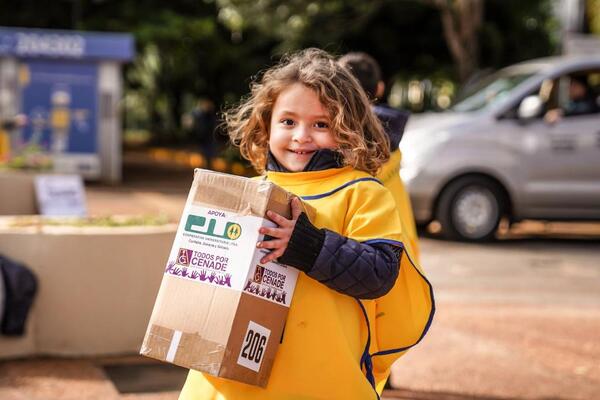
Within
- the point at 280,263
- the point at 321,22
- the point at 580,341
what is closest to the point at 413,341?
the point at 280,263

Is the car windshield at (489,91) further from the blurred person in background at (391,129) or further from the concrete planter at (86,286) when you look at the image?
the blurred person in background at (391,129)

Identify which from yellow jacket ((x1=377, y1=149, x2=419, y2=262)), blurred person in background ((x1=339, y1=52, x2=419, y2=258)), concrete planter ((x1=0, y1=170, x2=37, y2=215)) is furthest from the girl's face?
concrete planter ((x1=0, y1=170, x2=37, y2=215))

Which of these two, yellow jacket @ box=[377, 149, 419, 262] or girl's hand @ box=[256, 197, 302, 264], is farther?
yellow jacket @ box=[377, 149, 419, 262]

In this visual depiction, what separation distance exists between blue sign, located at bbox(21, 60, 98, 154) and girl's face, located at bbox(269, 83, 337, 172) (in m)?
17.8

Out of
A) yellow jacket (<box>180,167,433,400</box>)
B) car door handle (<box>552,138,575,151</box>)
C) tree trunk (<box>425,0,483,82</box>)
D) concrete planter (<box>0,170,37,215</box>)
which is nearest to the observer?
yellow jacket (<box>180,167,433,400</box>)

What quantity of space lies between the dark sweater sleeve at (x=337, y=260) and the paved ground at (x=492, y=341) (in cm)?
288

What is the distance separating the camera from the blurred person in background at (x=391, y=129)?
4209mm

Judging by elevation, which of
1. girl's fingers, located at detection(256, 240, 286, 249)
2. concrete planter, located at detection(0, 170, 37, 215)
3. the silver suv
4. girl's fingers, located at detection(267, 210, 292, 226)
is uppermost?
girl's fingers, located at detection(267, 210, 292, 226)

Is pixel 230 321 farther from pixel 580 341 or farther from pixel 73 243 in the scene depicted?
pixel 580 341

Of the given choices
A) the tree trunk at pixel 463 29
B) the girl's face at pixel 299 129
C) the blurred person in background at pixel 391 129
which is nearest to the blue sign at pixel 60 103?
the tree trunk at pixel 463 29

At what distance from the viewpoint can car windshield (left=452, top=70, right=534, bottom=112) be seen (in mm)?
11859

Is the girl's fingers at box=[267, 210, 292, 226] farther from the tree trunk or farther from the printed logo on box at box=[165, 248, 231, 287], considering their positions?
the tree trunk

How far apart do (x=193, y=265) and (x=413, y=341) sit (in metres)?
0.65

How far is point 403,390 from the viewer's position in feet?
17.8
